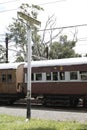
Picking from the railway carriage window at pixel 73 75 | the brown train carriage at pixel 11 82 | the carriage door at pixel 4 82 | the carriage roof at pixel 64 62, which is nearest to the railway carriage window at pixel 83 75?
the railway carriage window at pixel 73 75

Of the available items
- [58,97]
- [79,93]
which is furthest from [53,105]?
[79,93]

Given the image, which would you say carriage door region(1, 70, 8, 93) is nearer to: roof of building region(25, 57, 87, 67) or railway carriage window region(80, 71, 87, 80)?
roof of building region(25, 57, 87, 67)

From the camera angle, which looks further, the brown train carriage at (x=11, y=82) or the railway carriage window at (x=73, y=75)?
the brown train carriage at (x=11, y=82)

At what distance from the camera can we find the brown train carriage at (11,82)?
31.5 metres

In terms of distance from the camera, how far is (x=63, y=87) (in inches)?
1104

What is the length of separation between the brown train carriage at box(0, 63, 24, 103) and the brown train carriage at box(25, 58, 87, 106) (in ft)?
5.77

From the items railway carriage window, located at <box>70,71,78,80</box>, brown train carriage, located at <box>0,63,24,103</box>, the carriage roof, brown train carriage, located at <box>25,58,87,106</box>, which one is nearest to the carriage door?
brown train carriage, located at <box>0,63,24,103</box>

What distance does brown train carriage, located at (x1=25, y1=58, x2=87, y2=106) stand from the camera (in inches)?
1069

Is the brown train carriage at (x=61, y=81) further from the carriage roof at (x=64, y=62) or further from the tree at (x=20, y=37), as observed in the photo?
the tree at (x=20, y=37)

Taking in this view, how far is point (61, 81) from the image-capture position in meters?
28.1

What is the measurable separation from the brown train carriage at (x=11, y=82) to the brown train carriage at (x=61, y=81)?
5.77 feet

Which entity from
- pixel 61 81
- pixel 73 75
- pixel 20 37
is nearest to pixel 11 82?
pixel 61 81

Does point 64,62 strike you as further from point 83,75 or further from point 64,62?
point 83,75

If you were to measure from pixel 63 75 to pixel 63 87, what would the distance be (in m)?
0.86
